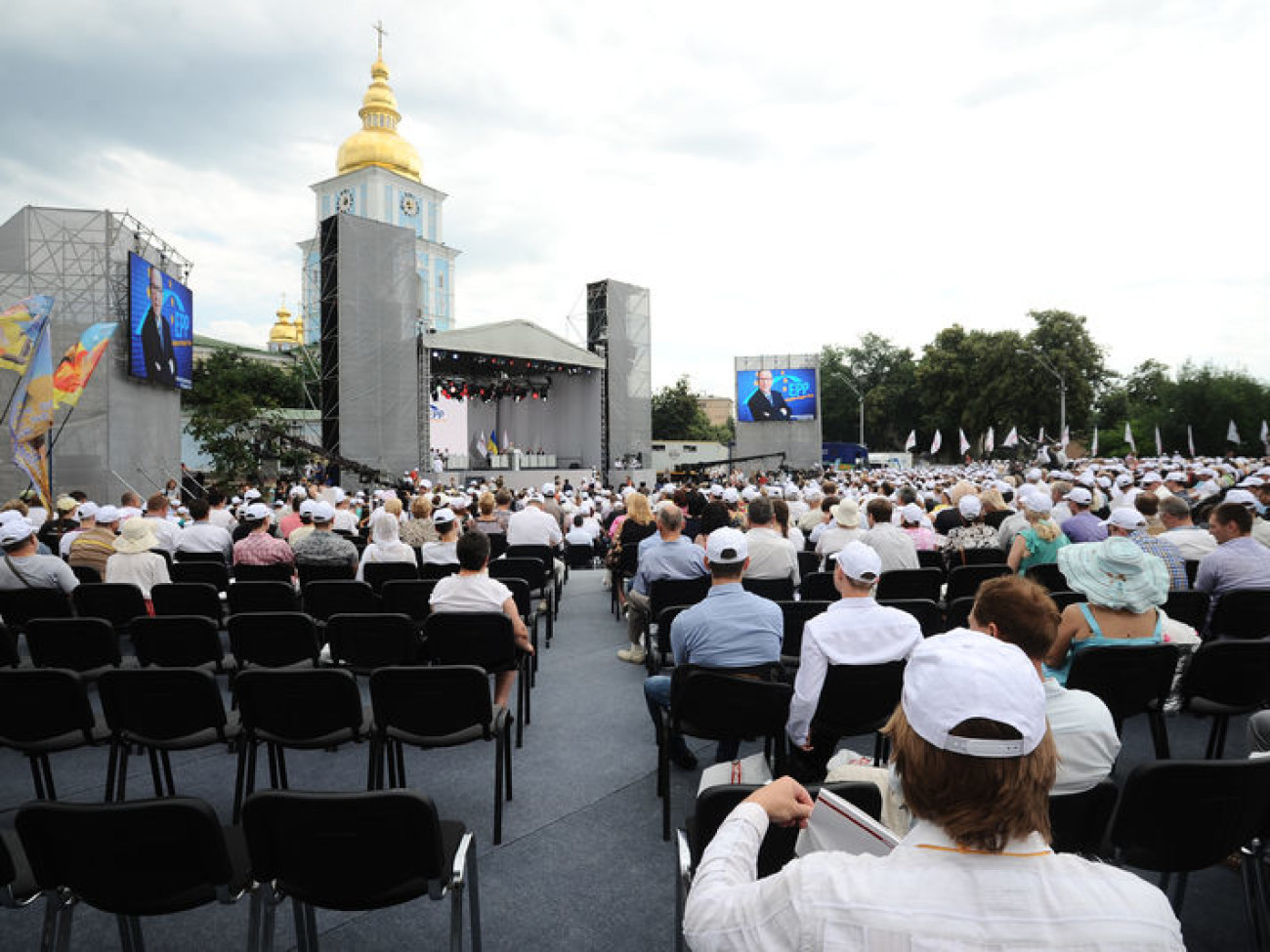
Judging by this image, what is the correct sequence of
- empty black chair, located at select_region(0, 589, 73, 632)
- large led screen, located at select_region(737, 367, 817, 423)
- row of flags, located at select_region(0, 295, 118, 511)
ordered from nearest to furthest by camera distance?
empty black chair, located at select_region(0, 589, 73, 632) < row of flags, located at select_region(0, 295, 118, 511) < large led screen, located at select_region(737, 367, 817, 423)

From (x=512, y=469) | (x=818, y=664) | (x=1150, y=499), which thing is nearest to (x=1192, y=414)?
(x=512, y=469)

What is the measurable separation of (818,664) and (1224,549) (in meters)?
3.69

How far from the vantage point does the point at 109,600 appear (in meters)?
5.16

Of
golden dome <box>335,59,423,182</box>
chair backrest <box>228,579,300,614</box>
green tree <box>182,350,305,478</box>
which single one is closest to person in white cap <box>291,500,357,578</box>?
chair backrest <box>228,579,300,614</box>

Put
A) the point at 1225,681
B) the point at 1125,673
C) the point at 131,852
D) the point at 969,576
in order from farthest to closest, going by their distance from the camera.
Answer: the point at 969,576 < the point at 1225,681 < the point at 1125,673 < the point at 131,852

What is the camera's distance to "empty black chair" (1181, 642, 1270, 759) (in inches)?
137

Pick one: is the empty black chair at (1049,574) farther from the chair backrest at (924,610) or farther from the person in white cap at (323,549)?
the person in white cap at (323,549)

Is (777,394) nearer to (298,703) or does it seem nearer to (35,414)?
(35,414)

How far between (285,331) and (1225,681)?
7002 cm

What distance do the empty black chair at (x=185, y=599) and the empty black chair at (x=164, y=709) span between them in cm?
209

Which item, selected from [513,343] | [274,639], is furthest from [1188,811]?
[513,343]

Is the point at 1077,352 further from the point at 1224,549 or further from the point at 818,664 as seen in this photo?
the point at 818,664

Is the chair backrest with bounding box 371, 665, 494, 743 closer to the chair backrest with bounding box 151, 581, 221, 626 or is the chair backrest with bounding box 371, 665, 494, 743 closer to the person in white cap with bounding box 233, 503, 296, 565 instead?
the chair backrest with bounding box 151, 581, 221, 626

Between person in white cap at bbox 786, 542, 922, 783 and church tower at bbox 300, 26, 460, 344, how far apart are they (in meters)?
48.8
